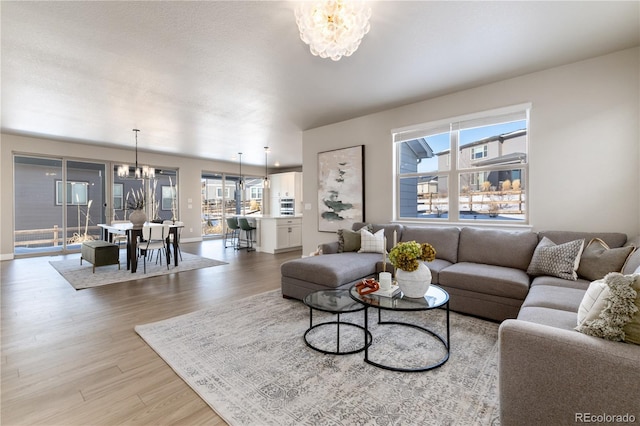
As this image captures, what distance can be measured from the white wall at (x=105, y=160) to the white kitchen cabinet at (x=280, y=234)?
3.03 metres

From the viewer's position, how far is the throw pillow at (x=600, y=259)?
2.39 m

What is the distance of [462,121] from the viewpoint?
3840 mm

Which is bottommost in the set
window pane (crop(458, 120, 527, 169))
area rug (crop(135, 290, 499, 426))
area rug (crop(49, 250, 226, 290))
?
area rug (crop(135, 290, 499, 426))

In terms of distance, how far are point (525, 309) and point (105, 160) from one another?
8789mm

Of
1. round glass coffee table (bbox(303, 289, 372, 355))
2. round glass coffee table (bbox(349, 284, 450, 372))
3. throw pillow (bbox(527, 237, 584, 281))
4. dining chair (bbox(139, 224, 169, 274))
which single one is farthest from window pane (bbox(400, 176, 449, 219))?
dining chair (bbox(139, 224, 169, 274))

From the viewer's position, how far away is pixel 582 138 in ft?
9.98

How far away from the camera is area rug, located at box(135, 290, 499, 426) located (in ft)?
5.12

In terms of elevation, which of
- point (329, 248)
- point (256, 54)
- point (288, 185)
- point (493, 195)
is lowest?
point (329, 248)

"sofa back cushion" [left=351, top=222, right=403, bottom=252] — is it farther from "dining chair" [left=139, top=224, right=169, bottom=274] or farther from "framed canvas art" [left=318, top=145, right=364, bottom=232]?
"dining chair" [left=139, top=224, right=169, bottom=274]

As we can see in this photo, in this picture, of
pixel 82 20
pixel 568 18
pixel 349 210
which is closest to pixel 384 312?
pixel 349 210

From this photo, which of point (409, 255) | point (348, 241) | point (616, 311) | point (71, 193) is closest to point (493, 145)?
point (348, 241)

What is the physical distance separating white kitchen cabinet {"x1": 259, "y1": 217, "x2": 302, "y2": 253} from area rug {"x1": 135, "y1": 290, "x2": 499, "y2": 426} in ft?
13.4

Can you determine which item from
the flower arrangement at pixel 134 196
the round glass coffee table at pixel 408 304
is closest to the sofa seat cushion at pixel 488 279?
the round glass coffee table at pixel 408 304

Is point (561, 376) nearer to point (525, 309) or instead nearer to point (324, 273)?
point (525, 309)
